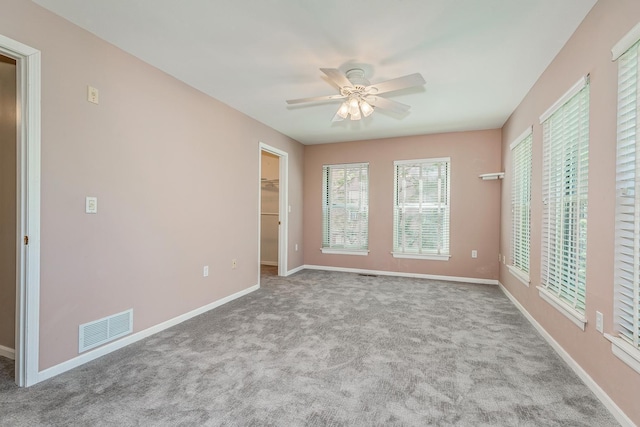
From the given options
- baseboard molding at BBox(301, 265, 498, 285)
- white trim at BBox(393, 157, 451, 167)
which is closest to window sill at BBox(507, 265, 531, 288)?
baseboard molding at BBox(301, 265, 498, 285)

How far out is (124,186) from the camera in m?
2.62

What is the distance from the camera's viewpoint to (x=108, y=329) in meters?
2.49

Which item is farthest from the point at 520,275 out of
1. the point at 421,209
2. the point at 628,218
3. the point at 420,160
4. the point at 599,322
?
the point at 420,160

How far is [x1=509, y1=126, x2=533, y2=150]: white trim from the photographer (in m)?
3.35

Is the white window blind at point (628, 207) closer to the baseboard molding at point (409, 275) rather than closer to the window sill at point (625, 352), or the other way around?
the window sill at point (625, 352)

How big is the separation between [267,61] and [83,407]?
2.85 m

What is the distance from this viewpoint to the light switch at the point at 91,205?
7.64 ft

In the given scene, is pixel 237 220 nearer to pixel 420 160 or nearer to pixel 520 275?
pixel 420 160

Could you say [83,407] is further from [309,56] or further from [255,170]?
[255,170]

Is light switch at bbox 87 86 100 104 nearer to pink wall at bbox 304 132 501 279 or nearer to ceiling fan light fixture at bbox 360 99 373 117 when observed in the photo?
ceiling fan light fixture at bbox 360 99 373 117

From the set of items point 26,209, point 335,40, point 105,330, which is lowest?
point 105,330

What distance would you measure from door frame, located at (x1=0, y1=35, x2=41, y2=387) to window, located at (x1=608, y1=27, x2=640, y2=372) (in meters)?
3.51

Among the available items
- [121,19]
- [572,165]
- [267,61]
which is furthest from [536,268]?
[121,19]

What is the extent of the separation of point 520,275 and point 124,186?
13.9 ft
